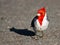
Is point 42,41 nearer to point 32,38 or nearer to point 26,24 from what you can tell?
point 32,38

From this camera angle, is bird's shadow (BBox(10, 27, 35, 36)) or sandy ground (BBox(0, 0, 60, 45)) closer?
sandy ground (BBox(0, 0, 60, 45))

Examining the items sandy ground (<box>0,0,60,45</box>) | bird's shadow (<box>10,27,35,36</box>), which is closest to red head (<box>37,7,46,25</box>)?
sandy ground (<box>0,0,60,45</box>)

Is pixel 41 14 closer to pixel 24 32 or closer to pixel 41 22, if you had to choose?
pixel 41 22

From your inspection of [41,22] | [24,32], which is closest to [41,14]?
[41,22]

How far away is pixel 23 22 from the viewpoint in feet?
29.9

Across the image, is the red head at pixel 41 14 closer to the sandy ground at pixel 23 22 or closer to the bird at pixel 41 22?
the bird at pixel 41 22

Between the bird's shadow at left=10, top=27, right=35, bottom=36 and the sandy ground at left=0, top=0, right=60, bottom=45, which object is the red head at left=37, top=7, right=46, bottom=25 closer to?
the sandy ground at left=0, top=0, right=60, bottom=45

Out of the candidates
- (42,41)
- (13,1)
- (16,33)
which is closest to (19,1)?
(13,1)

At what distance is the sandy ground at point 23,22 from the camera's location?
7637 mm

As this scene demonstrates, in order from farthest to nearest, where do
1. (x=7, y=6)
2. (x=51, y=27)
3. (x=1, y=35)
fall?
(x=7, y=6)
(x=51, y=27)
(x=1, y=35)

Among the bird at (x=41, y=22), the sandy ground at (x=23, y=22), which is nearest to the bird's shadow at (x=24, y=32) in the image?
the sandy ground at (x=23, y=22)

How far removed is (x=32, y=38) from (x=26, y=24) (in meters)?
1.23

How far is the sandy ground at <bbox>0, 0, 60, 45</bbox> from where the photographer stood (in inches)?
301

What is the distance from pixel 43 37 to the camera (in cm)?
784
